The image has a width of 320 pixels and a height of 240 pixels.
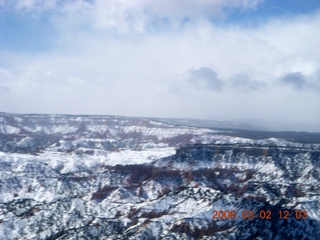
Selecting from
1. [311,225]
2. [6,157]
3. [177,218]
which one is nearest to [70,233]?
[177,218]

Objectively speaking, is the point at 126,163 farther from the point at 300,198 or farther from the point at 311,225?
the point at 311,225
